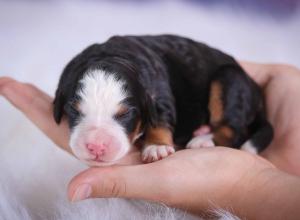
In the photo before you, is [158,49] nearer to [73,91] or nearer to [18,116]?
[73,91]

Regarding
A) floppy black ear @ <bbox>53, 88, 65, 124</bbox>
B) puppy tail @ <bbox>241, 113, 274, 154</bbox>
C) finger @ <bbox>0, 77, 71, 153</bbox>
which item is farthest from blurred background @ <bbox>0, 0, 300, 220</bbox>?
puppy tail @ <bbox>241, 113, 274, 154</bbox>

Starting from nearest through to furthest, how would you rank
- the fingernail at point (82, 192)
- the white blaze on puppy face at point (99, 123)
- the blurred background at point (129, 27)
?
the fingernail at point (82, 192), the white blaze on puppy face at point (99, 123), the blurred background at point (129, 27)

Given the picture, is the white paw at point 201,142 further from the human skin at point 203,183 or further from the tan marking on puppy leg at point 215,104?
the human skin at point 203,183

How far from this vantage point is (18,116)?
8.75 feet

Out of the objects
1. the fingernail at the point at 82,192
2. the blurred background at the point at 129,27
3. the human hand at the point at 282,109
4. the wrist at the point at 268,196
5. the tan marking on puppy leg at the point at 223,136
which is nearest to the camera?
the fingernail at the point at 82,192

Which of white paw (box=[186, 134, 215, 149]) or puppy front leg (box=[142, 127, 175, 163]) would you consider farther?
white paw (box=[186, 134, 215, 149])

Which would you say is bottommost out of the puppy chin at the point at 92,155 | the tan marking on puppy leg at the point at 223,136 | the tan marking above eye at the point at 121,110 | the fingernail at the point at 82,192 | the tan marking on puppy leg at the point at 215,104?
the tan marking on puppy leg at the point at 223,136

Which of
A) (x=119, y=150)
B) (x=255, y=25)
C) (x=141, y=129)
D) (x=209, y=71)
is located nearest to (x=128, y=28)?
(x=255, y=25)

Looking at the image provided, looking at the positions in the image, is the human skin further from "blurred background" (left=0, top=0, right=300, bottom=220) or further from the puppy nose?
"blurred background" (left=0, top=0, right=300, bottom=220)

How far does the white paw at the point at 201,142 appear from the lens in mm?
2135

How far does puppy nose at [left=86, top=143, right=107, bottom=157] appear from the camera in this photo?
5.32 ft

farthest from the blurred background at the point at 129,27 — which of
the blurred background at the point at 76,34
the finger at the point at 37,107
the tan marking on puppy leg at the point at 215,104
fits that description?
the tan marking on puppy leg at the point at 215,104

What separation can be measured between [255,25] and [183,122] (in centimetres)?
143

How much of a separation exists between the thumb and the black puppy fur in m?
0.43
